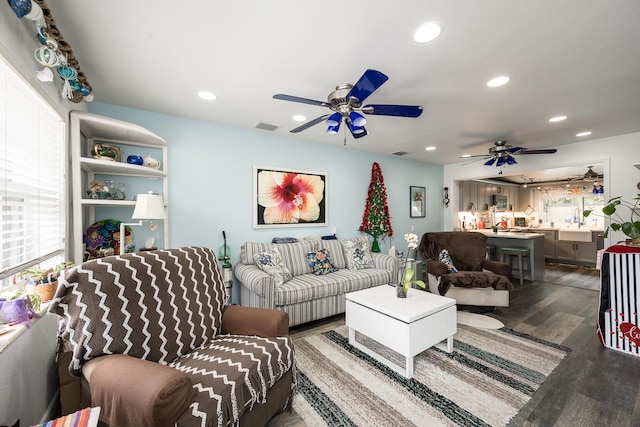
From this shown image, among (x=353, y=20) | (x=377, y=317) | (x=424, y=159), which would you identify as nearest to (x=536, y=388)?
(x=377, y=317)

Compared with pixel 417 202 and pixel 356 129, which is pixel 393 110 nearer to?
pixel 356 129

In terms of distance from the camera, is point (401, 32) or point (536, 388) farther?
point (536, 388)

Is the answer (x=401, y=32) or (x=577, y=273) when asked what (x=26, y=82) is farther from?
(x=577, y=273)

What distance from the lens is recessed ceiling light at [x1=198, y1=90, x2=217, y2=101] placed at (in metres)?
2.44

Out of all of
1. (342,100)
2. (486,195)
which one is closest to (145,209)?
(342,100)

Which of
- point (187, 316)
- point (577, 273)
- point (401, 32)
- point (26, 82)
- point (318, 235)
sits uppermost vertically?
point (401, 32)

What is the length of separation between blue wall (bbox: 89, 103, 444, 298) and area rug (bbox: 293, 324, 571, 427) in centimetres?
173

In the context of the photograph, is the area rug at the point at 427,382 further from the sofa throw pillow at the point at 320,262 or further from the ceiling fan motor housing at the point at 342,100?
the ceiling fan motor housing at the point at 342,100

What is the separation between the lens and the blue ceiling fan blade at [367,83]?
1571 millimetres

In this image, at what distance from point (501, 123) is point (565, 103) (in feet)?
2.09

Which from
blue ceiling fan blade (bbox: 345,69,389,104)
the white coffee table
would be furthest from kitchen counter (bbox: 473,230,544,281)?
blue ceiling fan blade (bbox: 345,69,389,104)

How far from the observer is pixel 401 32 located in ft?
5.30

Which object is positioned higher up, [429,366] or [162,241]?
[162,241]

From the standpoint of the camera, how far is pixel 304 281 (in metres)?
3.07
